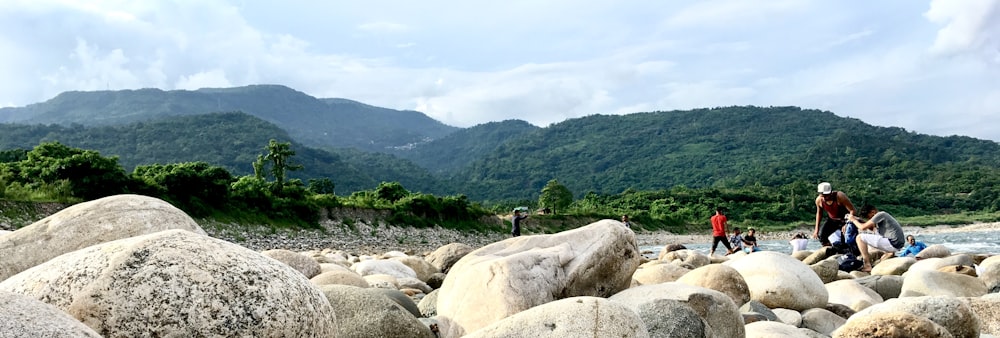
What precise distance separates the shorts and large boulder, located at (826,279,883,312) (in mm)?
4054

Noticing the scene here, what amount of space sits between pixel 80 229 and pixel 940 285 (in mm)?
9666

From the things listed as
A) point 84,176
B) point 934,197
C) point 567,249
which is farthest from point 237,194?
point 934,197

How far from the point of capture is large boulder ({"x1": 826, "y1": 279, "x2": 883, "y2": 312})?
877 cm

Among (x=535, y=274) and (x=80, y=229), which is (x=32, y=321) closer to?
(x=80, y=229)

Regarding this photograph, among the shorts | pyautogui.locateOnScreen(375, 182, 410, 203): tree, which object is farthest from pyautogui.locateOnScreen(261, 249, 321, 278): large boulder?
pyautogui.locateOnScreen(375, 182, 410, 203): tree

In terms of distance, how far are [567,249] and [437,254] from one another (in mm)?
8239

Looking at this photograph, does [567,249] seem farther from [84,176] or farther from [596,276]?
[84,176]

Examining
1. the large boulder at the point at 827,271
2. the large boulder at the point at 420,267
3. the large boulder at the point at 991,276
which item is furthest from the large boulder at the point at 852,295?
the large boulder at the point at 420,267

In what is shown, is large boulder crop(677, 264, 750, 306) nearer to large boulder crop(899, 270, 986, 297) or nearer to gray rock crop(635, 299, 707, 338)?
gray rock crop(635, 299, 707, 338)

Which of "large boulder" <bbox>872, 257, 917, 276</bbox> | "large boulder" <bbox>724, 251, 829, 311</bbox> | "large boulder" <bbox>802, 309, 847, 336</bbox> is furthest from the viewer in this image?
"large boulder" <bbox>872, 257, 917, 276</bbox>

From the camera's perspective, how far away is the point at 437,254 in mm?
15164

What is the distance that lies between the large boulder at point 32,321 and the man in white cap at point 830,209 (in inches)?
521

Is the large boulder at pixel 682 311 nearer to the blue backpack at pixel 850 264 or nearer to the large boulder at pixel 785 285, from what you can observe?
the large boulder at pixel 785 285

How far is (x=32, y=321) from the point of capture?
266 cm
